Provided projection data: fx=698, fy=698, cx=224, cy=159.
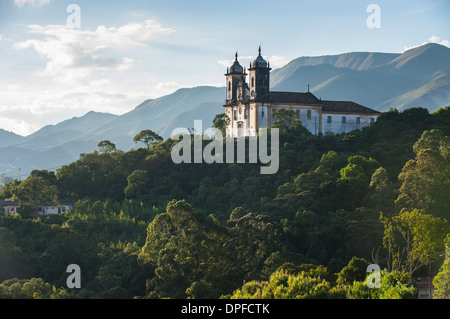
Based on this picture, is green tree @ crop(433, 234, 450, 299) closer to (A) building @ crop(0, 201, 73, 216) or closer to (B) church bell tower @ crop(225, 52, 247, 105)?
(A) building @ crop(0, 201, 73, 216)

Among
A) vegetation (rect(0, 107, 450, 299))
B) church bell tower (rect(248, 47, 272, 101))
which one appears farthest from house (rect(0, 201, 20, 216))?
church bell tower (rect(248, 47, 272, 101))

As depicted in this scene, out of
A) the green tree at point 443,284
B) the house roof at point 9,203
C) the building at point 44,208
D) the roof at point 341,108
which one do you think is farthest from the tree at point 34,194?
the green tree at point 443,284

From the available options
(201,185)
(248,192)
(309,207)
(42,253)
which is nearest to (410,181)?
(309,207)

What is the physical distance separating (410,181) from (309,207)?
7792mm

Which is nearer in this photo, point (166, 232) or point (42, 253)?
point (166, 232)

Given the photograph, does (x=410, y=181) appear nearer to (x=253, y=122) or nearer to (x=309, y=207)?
(x=309, y=207)

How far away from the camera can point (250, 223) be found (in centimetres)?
4484

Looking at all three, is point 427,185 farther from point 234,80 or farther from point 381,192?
point 234,80

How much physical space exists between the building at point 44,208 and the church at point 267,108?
869 inches

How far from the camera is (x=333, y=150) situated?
69188 mm

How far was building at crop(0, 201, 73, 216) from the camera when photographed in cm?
6606

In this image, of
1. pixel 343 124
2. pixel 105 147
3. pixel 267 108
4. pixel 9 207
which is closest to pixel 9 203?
pixel 9 207

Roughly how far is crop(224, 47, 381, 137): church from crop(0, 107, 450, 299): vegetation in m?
2.85

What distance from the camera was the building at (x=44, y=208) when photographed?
6606cm
